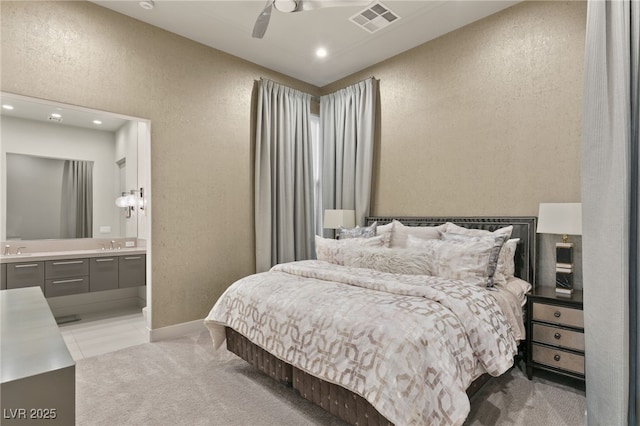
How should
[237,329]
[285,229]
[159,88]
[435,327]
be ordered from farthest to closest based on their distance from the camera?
1. [285,229]
2. [159,88]
3. [237,329]
4. [435,327]

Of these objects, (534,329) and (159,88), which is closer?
(534,329)

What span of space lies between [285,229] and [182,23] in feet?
8.34

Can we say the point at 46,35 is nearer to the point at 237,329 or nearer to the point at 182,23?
the point at 182,23

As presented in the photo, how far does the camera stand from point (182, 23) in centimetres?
342

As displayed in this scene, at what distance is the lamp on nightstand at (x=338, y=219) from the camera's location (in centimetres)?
418

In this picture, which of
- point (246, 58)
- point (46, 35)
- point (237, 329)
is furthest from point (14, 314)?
point (246, 58)

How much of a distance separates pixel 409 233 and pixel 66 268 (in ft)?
12.4

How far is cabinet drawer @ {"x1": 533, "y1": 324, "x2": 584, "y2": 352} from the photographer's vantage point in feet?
7.70

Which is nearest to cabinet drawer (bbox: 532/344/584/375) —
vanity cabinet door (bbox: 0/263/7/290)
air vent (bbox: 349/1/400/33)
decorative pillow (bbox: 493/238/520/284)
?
decorative pillow (bbox: 493/238/520/284)

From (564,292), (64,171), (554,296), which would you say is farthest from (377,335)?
(64,171)

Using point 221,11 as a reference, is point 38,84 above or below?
below

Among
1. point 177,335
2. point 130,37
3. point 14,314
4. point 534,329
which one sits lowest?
point 177,335

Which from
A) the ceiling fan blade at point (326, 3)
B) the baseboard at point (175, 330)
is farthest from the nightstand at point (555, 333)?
the baseboard at point (175, 330)

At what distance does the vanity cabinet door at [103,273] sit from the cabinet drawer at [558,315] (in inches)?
173
